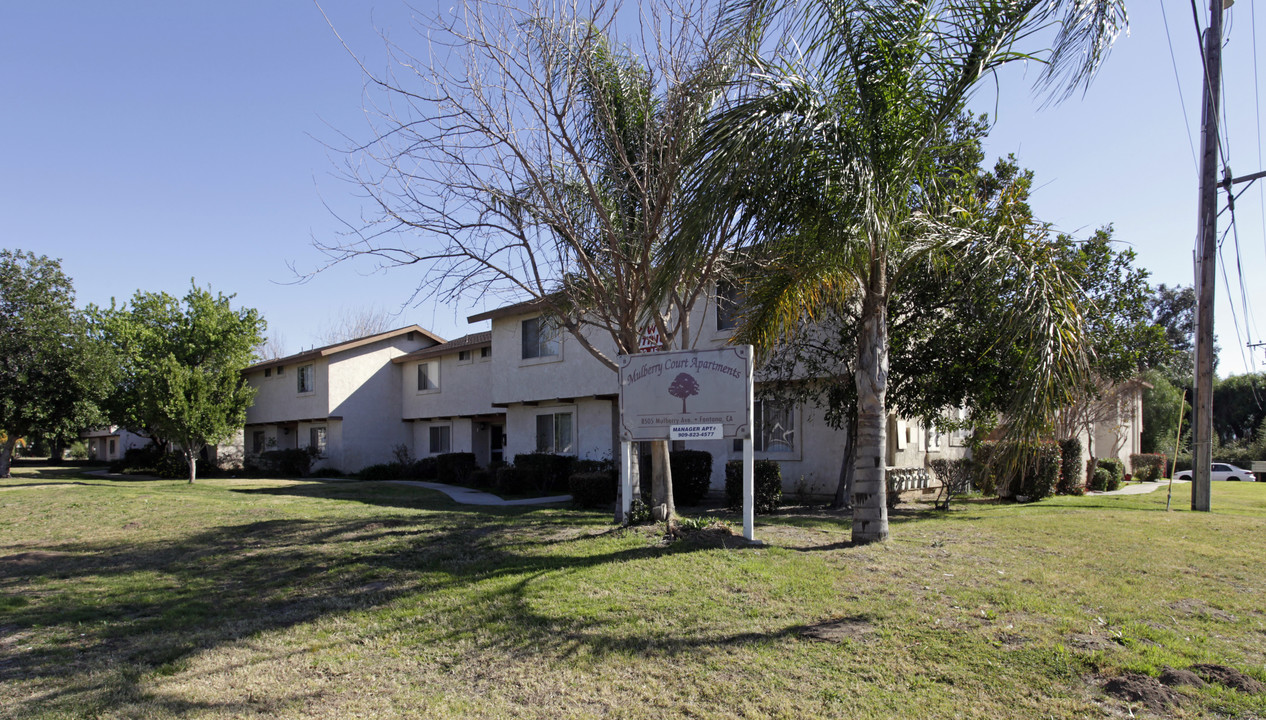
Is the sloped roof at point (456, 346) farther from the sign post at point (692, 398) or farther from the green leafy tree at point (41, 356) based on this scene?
the sign post at point (692, 398)

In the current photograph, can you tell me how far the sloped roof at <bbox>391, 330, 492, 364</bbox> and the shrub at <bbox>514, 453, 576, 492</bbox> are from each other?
645 centimetres

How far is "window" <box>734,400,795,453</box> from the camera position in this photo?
17.1 metres

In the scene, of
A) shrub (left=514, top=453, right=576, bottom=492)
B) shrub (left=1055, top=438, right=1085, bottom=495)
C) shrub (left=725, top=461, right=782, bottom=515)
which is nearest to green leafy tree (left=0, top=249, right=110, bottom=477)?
shrub (left=514, top=453, right=576, bottom=492)

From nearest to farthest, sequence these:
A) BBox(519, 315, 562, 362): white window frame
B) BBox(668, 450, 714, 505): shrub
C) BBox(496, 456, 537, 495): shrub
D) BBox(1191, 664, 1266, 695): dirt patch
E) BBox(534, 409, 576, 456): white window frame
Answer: BBox(1191, 664, 1266, 695): dirt patch
BBox(668, 450, 714, 505): shrub
BBox(496, 456, 537, 495): shrub
BBox(519, 315, 562, 362): white window frame
BBox(534, 409, 576, 456): white window frame

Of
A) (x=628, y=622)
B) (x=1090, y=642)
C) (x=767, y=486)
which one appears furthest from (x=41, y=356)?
(x=1090, y=642)

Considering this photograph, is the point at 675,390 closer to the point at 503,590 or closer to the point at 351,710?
the point at 503,590

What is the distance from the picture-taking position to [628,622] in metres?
6.39

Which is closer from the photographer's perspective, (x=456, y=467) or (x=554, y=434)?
(x=554, y=434)

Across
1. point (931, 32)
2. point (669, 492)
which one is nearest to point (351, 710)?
point (669, 492)

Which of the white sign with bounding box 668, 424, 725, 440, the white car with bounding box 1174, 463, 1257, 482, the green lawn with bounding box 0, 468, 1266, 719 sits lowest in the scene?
the white car with bounding box 1174, 463, 1257, 482

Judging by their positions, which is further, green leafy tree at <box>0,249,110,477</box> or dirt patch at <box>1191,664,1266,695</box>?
green leafy tree at <box>0,249,110,477</box>

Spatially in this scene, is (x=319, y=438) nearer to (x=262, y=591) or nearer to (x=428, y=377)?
(x=428, y=377)

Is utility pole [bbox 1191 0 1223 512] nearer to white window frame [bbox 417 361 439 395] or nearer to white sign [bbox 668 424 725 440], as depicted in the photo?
white sign [bbox 668 424 725 440]

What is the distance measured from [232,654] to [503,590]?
246cm
